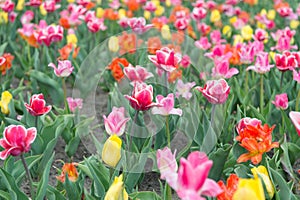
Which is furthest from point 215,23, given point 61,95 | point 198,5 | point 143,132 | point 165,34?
point 143,132

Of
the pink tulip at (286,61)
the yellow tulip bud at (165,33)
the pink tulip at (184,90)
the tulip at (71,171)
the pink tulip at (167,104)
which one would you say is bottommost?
the yellow tulip bud at (165,33)

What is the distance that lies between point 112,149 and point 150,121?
1.31m

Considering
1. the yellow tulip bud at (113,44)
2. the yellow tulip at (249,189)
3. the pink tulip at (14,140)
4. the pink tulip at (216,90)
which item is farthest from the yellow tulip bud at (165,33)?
the yellow tulip at (249,189)

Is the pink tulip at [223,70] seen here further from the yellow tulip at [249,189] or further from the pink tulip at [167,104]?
the yellow tulip at [249,189]

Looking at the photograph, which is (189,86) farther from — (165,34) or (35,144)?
(165,34)

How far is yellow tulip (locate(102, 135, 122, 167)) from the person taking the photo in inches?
71.9

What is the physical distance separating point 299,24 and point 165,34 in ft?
5.68

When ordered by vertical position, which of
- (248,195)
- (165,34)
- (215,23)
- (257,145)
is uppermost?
(248,195)

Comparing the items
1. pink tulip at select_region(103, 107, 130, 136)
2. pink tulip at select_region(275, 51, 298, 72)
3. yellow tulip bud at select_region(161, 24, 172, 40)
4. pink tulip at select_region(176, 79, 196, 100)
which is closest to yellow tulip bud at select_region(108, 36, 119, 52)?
yellow tulip bud at select_region(161, 24, 172, 40)

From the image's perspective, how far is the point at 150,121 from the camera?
3148 mm

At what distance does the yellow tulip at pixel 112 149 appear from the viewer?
1.83 m

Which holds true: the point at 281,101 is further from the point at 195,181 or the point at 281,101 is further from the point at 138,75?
the point at 195,181

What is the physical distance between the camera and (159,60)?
2510 millimetres

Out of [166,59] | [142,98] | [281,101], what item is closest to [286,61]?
[281,101]
